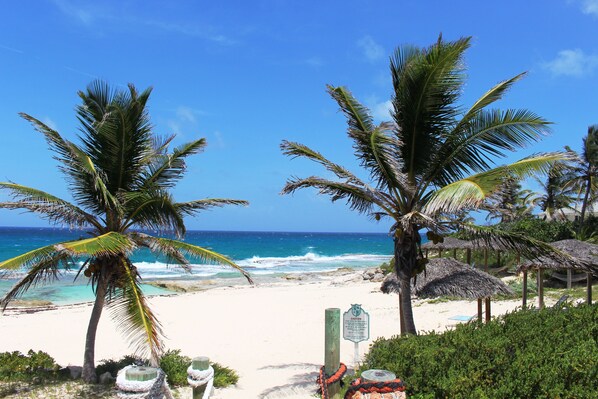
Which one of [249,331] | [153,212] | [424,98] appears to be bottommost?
[249,331]

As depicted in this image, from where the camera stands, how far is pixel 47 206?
25.7 ft

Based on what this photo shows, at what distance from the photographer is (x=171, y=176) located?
903 cm

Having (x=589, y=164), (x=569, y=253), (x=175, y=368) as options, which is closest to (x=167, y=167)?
(x=175, y=368)

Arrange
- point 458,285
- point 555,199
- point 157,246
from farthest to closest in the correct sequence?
point 555,199 → point 458,285 → point 157,246

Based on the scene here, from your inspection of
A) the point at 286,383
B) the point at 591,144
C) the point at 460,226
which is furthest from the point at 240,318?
the point at 591,144

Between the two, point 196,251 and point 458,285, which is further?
point 458,285

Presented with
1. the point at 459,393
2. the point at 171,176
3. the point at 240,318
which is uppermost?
the point at 171,176

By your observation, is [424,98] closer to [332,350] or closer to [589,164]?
[332,350]

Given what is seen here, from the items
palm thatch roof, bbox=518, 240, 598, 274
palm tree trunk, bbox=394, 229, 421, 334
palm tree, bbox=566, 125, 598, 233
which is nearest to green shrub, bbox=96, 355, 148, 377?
palm tree trunk, bbox=394, 229, 421, 334

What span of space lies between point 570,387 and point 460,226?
12.6 feet

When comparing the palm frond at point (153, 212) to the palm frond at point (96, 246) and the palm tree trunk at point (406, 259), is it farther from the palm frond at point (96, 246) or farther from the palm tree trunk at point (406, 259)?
the palm tree trunk at point (406, 259)

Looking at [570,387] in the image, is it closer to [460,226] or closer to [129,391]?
[460,226]

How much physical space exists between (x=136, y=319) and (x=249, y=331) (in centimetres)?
902

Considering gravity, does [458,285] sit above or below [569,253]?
below
